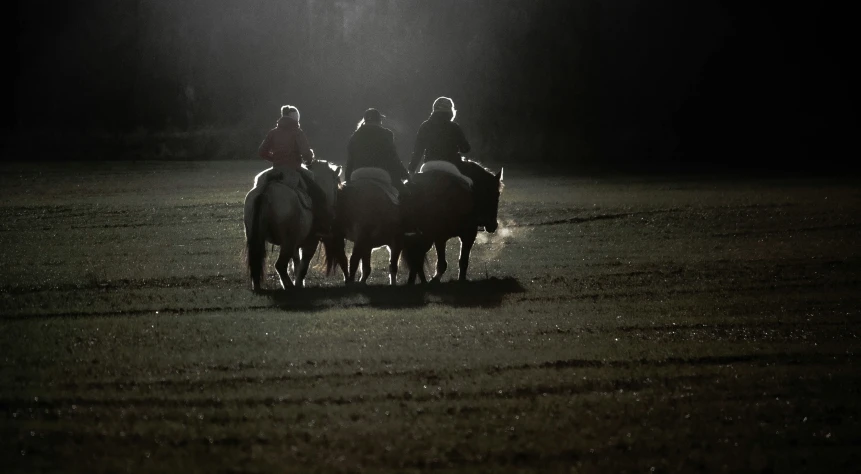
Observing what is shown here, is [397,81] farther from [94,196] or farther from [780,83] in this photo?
[94,196]

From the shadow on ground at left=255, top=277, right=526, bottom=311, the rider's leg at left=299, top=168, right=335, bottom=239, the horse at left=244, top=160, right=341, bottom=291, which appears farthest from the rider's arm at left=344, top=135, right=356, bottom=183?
the shadow on ground at left=255, top=277, right=526, bottom=311

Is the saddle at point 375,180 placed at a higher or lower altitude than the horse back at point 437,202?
higher

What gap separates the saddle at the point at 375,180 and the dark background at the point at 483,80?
49.1 m

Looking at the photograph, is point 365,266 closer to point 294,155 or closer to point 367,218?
point 367,218

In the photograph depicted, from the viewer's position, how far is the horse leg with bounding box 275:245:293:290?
579 inches

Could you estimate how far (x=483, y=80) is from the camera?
67.4 m

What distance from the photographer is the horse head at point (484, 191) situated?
55.7ft

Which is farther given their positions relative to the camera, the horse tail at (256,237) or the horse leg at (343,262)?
the horse leg at (343,262)

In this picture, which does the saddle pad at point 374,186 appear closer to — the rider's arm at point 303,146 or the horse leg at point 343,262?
the rider's arm at point 303,146

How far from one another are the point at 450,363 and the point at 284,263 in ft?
17.4

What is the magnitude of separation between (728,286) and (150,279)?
24.1ft

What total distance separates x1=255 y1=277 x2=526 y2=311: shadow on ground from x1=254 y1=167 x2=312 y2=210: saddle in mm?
1063

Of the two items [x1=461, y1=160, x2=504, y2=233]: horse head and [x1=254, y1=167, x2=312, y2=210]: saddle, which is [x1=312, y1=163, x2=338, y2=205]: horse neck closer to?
[x1=254, y1=167, x2=312, y2=210]: saddle

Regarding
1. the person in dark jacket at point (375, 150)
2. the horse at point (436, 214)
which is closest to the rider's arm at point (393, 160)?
the person in dark jacket at point (375, 150)
